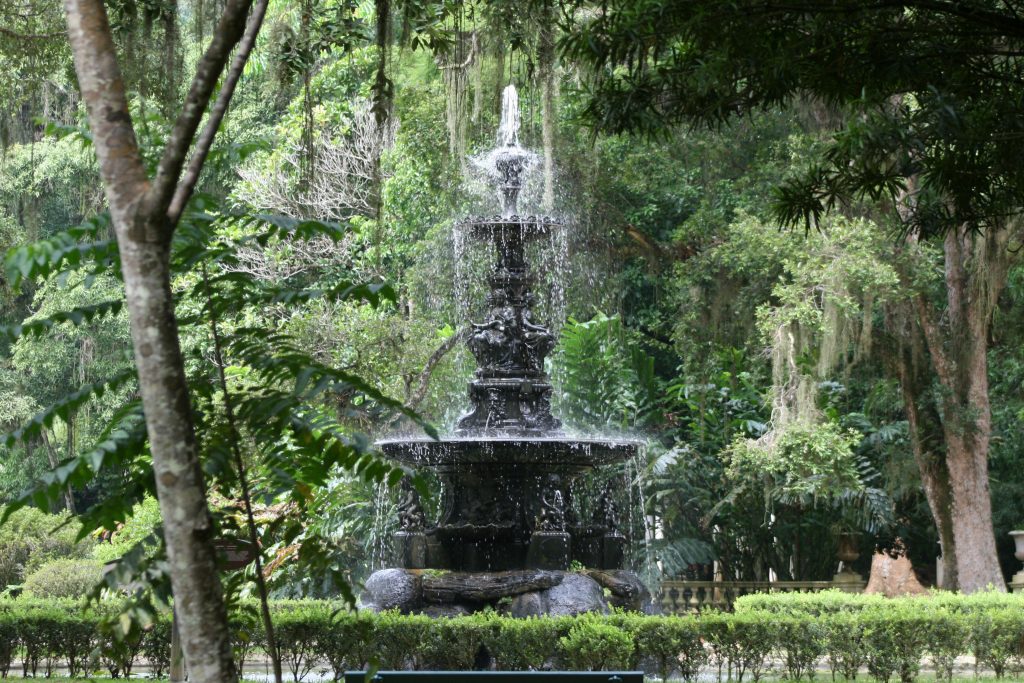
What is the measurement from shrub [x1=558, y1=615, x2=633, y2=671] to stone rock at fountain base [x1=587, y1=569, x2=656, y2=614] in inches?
64.3

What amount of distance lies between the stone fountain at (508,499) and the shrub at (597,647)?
1070 millimetres

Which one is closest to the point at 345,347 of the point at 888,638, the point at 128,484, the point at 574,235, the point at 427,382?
the point at 427,382

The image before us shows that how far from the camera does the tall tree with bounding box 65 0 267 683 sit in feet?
13.1

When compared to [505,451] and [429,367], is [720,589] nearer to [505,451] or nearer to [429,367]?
[429,367]

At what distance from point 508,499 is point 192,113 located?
306 inches

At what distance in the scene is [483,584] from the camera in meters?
11.0

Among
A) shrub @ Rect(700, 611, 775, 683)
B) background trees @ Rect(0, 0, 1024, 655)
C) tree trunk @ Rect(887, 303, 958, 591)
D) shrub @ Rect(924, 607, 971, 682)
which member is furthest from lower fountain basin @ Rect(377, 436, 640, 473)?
tree trunk @ Rect(887, 303, 958, 591)

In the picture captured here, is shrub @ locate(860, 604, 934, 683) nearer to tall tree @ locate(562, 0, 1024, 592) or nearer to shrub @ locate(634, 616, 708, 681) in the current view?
shrub @ locate(634, 616, 708, 681)

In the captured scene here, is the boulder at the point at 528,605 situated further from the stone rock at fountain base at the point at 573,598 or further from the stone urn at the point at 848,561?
the stone urn at the point at 848,561

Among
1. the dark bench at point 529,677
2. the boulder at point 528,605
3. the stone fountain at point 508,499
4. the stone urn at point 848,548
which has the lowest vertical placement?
the stone urn at point 848,548

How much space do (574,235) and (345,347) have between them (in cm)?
452

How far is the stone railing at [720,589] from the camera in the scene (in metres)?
19.6

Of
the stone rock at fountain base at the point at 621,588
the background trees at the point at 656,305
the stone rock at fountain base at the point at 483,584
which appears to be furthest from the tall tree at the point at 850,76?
the background trees at the point at 656,305

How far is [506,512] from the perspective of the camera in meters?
11.6
